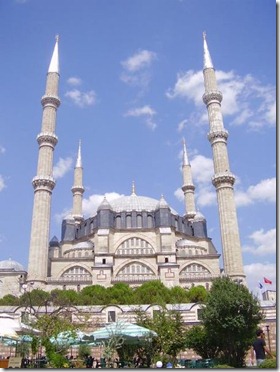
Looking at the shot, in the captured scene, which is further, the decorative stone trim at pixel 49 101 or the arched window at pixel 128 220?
the arched window at pixel 128 220

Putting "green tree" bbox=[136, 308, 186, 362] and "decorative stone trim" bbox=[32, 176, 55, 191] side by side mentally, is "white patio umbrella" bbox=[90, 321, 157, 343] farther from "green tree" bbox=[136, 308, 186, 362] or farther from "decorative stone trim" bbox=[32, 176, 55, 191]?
"decorative stone trim" bbox=[32, 176, 55, 191]

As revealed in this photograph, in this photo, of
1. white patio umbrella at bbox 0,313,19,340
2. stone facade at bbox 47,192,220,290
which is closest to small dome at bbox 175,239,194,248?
stone facade at bbox 47,192,220,290

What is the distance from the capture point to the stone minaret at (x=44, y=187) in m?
32.5

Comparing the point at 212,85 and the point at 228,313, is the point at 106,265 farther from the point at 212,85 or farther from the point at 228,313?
the point at 228,313

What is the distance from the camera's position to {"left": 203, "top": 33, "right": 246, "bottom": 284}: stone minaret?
31.7 metres

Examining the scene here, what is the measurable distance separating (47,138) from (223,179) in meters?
15.1

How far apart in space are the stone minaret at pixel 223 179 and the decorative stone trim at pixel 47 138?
1335cm

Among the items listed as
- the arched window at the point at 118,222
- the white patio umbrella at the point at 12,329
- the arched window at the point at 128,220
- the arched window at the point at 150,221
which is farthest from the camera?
the arched window at the point at 128,220

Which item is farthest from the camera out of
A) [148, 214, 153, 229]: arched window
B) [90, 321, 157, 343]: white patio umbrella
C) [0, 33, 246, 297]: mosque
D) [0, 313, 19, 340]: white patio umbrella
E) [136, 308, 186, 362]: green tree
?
[148, 214, 153, 229]: arched window

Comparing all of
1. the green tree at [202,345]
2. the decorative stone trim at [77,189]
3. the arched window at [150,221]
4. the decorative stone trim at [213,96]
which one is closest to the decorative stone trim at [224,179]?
the decorative stone trim at [213,96]

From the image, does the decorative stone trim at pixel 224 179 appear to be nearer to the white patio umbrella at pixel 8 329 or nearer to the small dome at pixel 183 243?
the small dome at pixel 183 243

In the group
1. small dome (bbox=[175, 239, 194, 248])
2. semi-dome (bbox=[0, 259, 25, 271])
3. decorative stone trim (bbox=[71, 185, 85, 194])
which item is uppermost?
decorative stone trim (bbox=[71, 185, 85, 194])

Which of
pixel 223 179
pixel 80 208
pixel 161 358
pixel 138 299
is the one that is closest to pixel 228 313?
pixel 161 358

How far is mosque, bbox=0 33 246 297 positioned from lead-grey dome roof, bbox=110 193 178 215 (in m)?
0.58
